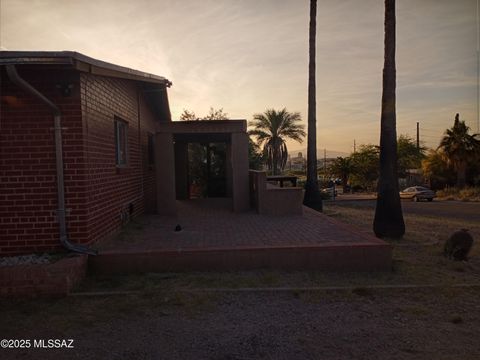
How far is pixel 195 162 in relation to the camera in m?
20.4

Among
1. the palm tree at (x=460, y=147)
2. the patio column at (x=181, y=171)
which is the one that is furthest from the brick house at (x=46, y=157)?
the palm tree at (x=460, y=147)

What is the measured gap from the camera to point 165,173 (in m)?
10.6

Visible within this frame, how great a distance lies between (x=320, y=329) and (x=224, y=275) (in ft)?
7.06

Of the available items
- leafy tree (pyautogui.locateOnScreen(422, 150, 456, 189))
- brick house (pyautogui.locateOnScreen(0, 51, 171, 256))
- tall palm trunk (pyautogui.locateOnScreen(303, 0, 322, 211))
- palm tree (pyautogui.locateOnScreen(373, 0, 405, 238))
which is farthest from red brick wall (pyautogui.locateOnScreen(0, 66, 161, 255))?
leafy tree (pyautogui.locateOnScreen(422, 150, 456, 189))

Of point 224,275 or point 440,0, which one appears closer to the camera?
point 224,275

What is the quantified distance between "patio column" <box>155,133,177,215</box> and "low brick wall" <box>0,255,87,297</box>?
18.8 feet

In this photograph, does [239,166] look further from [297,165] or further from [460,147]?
[297,165]

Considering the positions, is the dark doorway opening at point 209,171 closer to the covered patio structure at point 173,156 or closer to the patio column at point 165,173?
the covered patio structure at point 173,156

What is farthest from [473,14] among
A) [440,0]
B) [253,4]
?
[253,4]

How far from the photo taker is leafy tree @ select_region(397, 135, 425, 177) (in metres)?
46.3

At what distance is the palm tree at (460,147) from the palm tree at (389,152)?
28.1m

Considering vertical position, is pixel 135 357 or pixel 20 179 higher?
pixel 20 179

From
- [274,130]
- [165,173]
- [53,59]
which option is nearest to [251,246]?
[53,59]

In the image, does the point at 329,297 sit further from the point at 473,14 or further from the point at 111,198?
the point at 473,14
